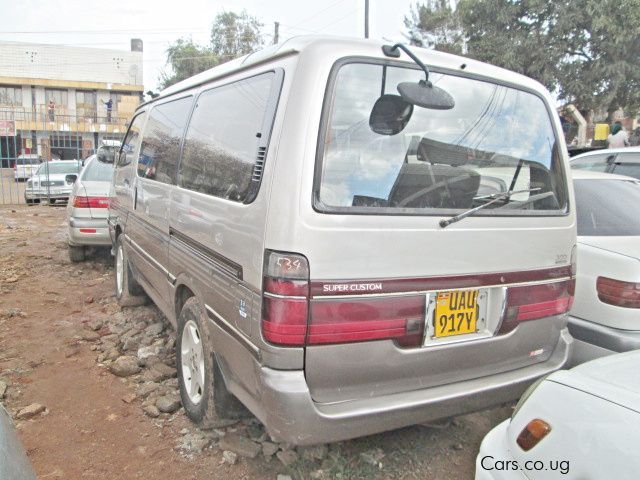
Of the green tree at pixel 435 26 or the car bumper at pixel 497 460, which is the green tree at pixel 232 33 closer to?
the green tree at pixel 435 26

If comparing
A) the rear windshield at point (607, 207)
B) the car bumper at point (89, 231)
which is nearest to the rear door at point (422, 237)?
the rear windshield at point (607, 207)

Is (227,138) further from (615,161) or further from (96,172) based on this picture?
(96,172)

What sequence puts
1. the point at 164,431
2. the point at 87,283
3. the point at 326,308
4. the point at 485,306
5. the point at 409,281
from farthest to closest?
the point at 87,283, the point at 164,431, the point at 485,306, the point at 409,281, the point at 326,308

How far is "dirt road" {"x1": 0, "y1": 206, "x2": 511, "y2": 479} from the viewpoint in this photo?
8.70ft

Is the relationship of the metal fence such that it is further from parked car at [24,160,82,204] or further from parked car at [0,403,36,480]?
parked car at [0,403,36,480]

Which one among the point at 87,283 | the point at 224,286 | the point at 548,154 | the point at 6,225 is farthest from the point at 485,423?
the point at 6,225

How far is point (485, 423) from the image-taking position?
10.3ft

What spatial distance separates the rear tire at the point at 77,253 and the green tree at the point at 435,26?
2261 centimetres

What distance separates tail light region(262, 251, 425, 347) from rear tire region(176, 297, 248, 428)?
80cm

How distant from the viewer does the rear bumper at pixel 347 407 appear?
6.72 feet

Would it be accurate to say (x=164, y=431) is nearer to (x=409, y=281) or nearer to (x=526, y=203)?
(x=409, y=281)

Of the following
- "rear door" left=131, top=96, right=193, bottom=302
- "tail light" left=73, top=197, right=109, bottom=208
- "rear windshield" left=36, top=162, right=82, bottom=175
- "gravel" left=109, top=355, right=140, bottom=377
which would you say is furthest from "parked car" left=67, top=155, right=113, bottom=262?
"rear windshield" left=36, top=162, right=82, bottom=175

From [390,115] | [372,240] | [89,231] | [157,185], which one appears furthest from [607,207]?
[89,231]

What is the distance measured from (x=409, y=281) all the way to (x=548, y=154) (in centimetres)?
122
